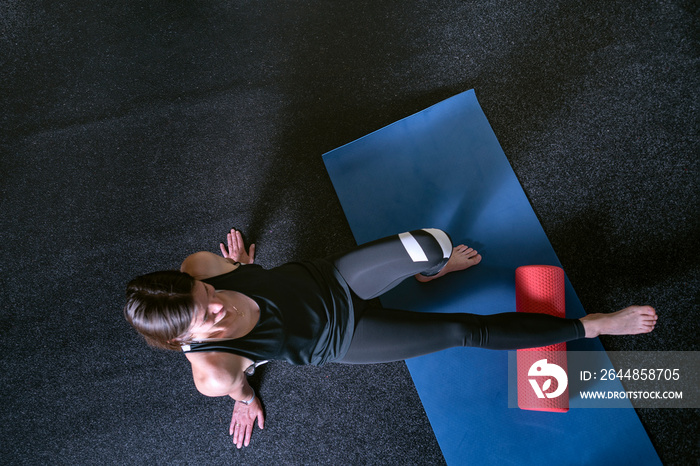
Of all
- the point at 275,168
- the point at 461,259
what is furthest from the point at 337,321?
the point at 275,168

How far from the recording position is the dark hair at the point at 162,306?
99 centimetres

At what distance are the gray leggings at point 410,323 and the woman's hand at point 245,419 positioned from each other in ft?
2.20

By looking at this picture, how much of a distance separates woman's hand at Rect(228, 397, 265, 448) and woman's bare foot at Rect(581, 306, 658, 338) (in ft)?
4.53

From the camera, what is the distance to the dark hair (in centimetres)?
99

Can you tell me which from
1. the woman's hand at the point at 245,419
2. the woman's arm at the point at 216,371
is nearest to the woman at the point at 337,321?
the woman's arm at the point at 216,371

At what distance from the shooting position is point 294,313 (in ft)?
4.16

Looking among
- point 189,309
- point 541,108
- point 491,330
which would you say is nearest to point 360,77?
point 541,108

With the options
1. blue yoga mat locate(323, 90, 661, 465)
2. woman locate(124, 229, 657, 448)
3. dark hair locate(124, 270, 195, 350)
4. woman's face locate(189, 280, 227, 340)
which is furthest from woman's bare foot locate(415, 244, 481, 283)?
dark hair locate(124, 270, 195, 350)

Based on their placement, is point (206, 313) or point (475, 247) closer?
point (206, 313)

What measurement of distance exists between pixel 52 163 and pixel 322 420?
1.97 metres

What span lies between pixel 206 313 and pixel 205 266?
13.1 inches

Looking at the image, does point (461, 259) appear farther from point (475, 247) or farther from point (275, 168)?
point (275, 168)

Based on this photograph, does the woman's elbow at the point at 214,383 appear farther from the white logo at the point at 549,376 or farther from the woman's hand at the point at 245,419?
the white logo at the point at 549,376

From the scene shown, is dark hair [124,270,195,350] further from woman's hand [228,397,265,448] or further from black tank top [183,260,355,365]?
woman's hand [228,397,265,448]
